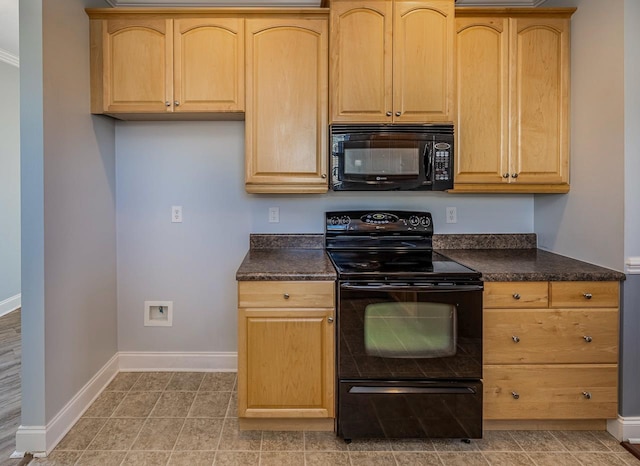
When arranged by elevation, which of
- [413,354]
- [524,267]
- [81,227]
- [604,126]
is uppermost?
[604,126]

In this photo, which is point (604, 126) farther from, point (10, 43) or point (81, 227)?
point (10, 43)

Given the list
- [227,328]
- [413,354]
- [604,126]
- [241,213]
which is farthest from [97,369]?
[604,126]

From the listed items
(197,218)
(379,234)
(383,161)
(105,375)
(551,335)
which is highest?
(383,161)

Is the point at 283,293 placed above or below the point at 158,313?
above

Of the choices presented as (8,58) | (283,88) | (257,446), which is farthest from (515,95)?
(8,58)

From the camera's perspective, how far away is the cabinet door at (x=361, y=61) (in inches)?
92.0

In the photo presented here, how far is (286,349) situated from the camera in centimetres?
205

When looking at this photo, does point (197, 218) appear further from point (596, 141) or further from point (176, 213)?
point (596, 141)

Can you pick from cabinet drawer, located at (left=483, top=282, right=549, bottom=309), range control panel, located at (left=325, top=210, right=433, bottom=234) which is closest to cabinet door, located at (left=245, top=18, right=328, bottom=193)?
range control panel, located at (left=325, top=210, right=433, bottom=234)

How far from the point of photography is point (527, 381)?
208cm

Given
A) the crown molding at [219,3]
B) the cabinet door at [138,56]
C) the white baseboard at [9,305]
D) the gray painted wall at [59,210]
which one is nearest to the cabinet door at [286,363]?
the gray painted wall at [59,210]

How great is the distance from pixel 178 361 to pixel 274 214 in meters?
1.26

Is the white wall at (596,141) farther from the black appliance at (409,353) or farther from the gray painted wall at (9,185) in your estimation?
the gray painted wall at (9,185)

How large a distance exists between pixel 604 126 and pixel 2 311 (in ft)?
17.7
